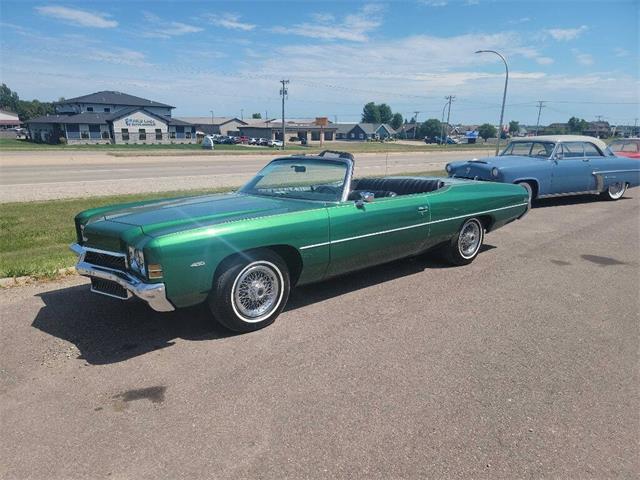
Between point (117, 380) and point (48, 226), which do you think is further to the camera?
point (48, 226)

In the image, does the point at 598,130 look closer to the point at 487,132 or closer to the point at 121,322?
the point at 487,132

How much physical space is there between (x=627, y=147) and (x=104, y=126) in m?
58.4

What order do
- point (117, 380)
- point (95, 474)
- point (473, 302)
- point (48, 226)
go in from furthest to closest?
point (48, 226) → point (473, 302) → point (117, 380) → point (95, 474)

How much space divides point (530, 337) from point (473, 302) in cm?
86

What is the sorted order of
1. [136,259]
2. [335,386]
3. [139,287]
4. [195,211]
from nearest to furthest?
[335,386], [139,287], [136,259], [195,211]

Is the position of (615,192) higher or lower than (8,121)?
higher

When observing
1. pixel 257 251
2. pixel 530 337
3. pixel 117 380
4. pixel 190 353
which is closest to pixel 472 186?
pixel 530 337

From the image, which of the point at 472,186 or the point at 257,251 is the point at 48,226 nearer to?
the point at 257,251

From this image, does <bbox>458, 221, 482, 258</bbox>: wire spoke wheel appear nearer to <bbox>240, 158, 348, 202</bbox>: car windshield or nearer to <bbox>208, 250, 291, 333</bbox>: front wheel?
<bbox>240, 158, 348, 202</bbox>: car windshield

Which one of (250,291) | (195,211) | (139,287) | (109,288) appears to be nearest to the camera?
(139,287)

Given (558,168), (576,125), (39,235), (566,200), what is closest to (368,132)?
(576,125)

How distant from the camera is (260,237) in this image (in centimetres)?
401

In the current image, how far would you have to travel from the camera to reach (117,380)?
336 centimetres

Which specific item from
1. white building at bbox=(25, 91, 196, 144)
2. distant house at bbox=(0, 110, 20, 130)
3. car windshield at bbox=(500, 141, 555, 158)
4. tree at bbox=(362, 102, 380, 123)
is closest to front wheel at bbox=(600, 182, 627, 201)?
car windshield at bbox=(500, 141, 555, 158)
